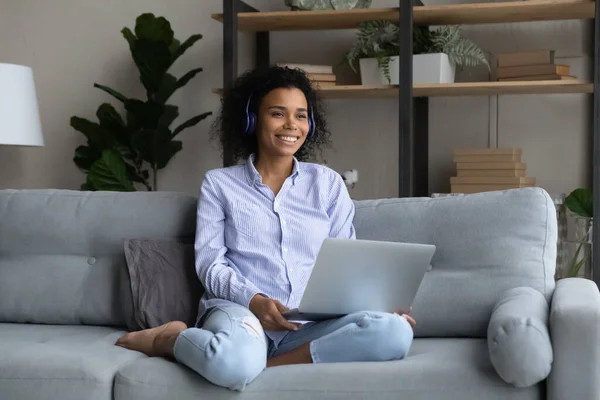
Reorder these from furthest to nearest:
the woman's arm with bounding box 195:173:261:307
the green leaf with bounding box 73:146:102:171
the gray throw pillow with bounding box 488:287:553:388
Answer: the green leaf with bounding box 73:146:102:171 → the woman's arm with bounding box 195:173:261:307 → the gray throw pillow with bounding box 488:287:553:388

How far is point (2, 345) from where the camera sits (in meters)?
2.12

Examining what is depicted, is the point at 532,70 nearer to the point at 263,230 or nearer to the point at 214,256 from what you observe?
the point at 263,230

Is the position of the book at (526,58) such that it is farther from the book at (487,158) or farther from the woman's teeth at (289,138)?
the woman's teeth at (289,138)

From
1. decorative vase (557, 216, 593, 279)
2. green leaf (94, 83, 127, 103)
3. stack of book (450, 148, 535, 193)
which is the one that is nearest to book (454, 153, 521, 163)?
stack of book (450, 148, 535, 193)

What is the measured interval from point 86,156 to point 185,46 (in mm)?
726

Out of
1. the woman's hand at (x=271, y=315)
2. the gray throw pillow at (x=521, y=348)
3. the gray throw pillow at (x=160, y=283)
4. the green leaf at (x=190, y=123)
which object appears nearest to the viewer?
the gray throw pillow at (x=521, y=348)

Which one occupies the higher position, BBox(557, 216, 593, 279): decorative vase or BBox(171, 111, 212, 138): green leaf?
BBox(171, 111, 212, 138): green leaf

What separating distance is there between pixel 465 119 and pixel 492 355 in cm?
221

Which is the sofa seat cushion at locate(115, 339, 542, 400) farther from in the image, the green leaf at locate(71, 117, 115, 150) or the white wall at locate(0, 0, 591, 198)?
the green leaf at locate(71, 117, 115, 150)

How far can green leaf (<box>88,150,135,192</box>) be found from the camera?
3896 mm

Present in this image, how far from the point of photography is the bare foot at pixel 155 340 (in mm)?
2049

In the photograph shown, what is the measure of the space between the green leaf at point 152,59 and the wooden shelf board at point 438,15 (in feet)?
1.23

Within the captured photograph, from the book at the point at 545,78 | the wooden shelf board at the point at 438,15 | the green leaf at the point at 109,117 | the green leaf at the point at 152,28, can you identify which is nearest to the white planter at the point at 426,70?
the wooden shelf board at the point at 438,15

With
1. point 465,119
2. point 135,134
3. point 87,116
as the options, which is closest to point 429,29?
point 465,119
